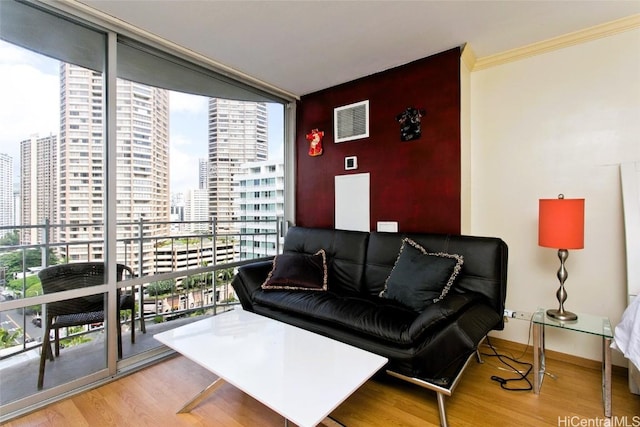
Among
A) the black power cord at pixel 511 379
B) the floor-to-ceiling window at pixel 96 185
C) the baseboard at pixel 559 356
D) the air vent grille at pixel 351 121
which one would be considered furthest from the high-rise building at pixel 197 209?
the baseboard at pixel 559 356

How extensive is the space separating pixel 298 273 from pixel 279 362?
108 cm

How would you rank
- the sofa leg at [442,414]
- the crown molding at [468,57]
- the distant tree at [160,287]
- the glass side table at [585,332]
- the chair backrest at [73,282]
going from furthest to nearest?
1. the distant tree at [160,287]
2. the crown molding at [468,57]
3. the chair backrest at [73,282]
4. the glass side table at [585,332]
5. the sofa leg at [442,414]

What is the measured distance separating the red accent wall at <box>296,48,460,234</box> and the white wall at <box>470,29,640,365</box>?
12.0 inches

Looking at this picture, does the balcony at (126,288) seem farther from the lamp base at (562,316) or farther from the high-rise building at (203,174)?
the lamp base at (562,316)

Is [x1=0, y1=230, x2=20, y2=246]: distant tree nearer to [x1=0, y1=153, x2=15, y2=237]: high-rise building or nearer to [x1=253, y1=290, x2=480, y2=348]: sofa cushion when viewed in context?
[x1=0, y1=153, x2=15, y2=237]: high-rise building

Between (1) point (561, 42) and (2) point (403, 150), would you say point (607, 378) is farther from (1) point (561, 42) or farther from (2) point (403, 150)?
(1) point (561, 42)

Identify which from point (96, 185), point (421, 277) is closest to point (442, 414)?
point (421, 277)

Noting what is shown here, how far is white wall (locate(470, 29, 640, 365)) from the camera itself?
80.2 inches

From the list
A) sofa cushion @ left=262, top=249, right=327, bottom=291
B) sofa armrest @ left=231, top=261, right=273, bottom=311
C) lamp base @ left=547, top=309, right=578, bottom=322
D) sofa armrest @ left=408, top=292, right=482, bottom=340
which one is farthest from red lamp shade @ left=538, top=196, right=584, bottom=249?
sofa armrest @ left=231, top=261, right=273, bottom=311

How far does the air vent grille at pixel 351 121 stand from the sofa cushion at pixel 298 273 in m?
1.27

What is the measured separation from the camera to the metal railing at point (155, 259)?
1.72m

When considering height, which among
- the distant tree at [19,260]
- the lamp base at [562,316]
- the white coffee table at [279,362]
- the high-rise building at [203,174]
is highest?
the high-rise building at [203,174]

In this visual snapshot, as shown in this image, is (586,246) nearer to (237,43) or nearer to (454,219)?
(454,219)

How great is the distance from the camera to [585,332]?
1.72m
